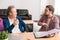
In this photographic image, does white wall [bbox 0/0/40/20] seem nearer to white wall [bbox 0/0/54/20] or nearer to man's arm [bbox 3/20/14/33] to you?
white wall [bbox 0/0/54/20]

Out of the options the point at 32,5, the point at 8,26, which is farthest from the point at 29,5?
the point at 8,26

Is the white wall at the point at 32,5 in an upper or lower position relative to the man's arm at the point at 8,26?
upper

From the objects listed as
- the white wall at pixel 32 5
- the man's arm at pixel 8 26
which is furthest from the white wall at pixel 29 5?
the man's arm at pixel 8 26

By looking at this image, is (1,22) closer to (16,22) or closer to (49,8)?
(16,22)

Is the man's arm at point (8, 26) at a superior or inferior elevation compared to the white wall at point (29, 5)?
inferior

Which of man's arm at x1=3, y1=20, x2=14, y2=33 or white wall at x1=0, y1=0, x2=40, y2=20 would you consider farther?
white wall at x1=0, y1=0, x2=40, y2=20

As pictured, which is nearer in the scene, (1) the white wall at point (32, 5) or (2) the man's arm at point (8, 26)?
(2) the man's arm at point (8, 26)

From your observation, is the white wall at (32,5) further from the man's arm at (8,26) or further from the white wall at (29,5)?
the man's arm at (8,26)

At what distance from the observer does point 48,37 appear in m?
2.68

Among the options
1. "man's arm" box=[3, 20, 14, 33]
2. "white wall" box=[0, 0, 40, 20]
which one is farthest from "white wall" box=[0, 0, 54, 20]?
"man's arm" box=[3, 20, 14, 33]

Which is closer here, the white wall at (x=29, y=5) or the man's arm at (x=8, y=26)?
the man's arm at (x=8, y=26)

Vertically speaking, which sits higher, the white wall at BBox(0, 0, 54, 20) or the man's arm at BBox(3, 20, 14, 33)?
the white wall at BBox(0, 0, 54, 20)

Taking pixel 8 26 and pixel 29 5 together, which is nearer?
pixel 8 26

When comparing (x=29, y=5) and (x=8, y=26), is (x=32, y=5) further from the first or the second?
(x=8, y=26)
